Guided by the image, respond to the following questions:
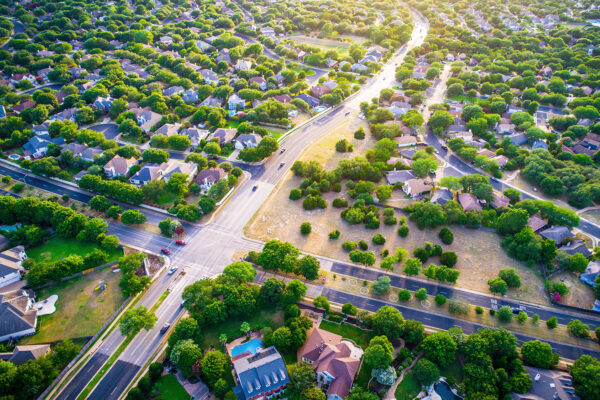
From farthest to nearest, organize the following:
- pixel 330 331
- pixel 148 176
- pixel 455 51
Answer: pixel 455 51 < pixel 148 176 < pixel 330 331

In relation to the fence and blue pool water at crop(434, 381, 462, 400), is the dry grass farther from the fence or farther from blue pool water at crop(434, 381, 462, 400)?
the fence

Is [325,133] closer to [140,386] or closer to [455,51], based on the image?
[140,386]

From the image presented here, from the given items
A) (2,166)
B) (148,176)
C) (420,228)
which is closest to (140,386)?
(148,176)

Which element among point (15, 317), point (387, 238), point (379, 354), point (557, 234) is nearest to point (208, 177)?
point (15, 317)

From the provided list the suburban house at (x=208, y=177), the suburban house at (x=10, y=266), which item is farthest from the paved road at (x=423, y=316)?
the suburban house at (x=10, y=266)

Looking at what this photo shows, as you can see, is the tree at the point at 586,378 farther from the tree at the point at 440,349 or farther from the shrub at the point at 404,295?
the shrub at the point at 404,295

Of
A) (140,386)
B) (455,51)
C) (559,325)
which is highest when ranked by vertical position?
(455,51)
